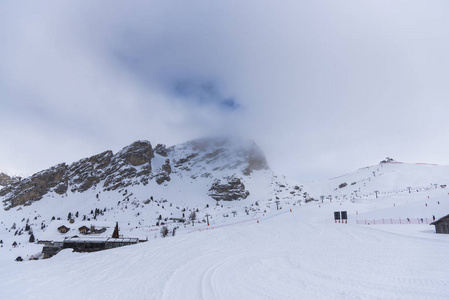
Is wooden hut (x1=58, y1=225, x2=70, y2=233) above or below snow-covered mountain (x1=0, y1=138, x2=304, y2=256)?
below

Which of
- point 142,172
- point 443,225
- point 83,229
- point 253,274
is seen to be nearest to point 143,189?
point 142,172

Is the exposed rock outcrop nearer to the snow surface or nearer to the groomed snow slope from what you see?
the snow surface

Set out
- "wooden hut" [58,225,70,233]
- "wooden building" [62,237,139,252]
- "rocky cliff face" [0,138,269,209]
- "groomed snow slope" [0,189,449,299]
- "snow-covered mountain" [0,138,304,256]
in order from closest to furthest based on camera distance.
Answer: "groomed snow slope" [0,189,449,299]
"wooden building" [62,237,139,252]
"wooden hut" [58,225,70,233]
"snow-covered mountain" [0,138,304,256]
"rocky cliff face" [0,138,269,209]

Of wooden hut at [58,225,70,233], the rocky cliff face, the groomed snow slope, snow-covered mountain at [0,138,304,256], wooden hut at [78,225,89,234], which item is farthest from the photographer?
the rocky cliff face

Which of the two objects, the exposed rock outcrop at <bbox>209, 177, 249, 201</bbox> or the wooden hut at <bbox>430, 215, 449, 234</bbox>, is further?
the exposed rock outcrop at <bbox>209, 177, 249, 201</bbox>

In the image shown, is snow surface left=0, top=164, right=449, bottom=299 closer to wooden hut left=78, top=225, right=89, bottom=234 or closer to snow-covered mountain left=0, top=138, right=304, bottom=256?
wooden hut left=78, top=225, right=89, bottom=234

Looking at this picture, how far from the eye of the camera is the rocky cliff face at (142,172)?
115m

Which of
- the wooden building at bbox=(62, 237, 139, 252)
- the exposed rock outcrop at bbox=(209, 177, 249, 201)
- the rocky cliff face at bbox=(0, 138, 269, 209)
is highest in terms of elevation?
the rocky cliff face at bbox=(0, 138, 269, 209)

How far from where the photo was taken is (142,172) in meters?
126

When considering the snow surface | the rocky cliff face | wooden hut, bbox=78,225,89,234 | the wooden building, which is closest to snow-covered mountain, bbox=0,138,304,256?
the rocky cliff face

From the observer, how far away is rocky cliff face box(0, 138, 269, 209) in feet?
377

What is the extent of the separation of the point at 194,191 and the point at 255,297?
115 metres

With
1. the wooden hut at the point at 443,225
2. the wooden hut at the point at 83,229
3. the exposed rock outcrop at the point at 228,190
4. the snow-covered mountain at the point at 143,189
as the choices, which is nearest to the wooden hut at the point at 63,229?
the wooden hut at the point at 83,229

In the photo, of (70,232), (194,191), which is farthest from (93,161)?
(70,232)
